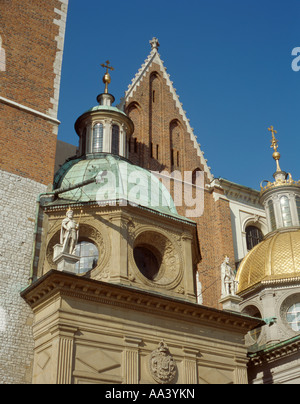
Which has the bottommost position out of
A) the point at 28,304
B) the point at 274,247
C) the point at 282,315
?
the point at 28,304

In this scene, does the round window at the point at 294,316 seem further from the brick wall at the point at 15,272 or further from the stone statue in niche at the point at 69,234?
the brick wall at the point at 15,272

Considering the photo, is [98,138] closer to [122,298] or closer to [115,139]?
[115,139]

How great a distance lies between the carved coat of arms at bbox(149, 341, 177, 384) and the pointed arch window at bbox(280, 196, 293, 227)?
12.4m

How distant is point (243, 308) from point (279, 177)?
25.0 feet

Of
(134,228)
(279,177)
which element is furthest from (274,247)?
(134,228)

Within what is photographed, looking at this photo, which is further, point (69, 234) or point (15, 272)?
point (15, 272)

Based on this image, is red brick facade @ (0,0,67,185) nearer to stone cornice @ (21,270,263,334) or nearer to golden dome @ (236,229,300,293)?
stone cornice @ (21,270,263,334)

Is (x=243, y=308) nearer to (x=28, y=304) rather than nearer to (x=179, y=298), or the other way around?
(x=179, y=298)

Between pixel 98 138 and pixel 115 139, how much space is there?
0.63m

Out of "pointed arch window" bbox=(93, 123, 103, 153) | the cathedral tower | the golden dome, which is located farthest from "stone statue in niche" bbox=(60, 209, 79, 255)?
the golden dome

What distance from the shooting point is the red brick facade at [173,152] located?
24516 mm

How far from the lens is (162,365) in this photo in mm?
14391

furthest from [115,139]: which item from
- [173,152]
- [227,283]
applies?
[227,283]
